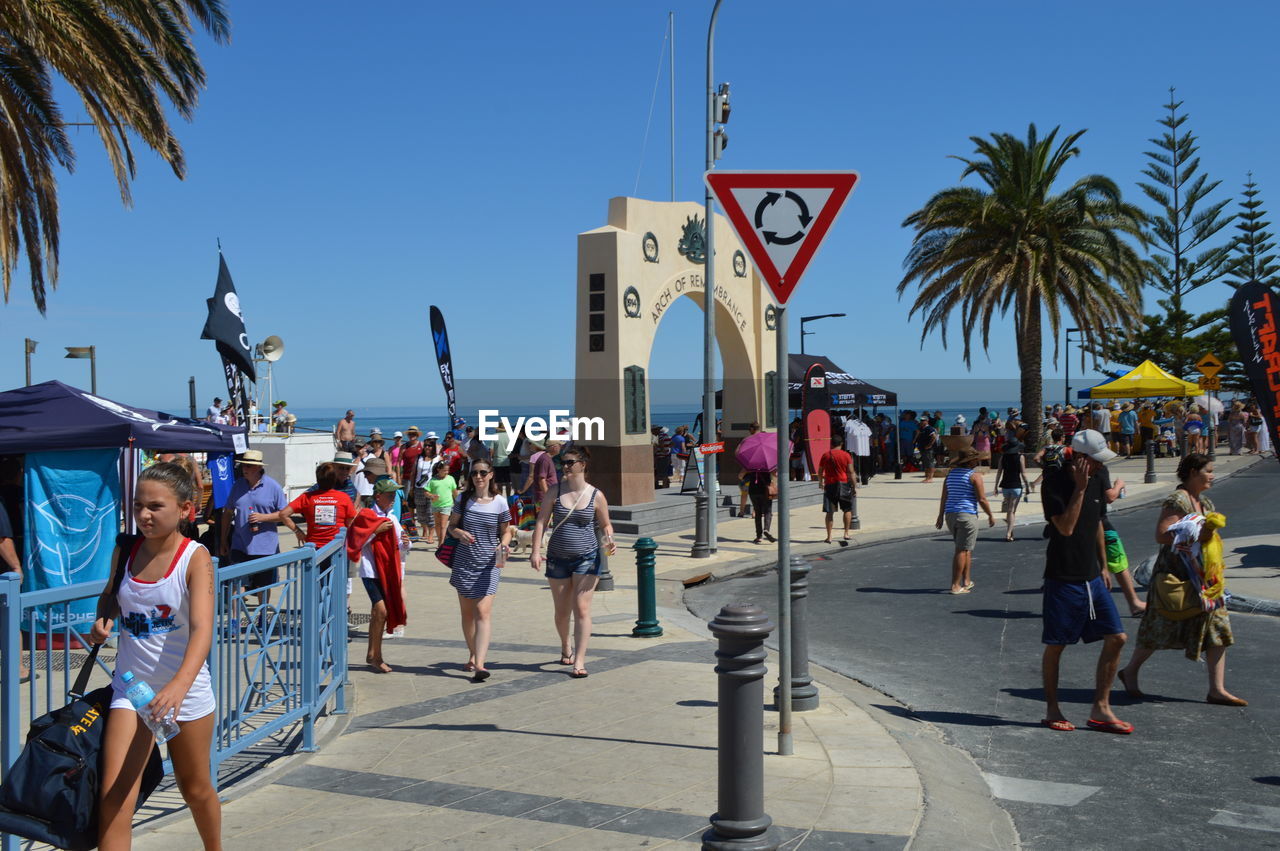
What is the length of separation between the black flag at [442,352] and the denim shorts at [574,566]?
14.4 metres

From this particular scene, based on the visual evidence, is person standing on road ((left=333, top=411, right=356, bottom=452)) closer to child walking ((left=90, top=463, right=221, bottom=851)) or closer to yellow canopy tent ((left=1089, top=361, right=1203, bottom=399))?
yellow canopy tent ((left=1089, top=361, right=1203, bottom=399))

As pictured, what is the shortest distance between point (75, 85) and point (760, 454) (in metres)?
10.4

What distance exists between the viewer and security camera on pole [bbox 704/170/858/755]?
5.80 m

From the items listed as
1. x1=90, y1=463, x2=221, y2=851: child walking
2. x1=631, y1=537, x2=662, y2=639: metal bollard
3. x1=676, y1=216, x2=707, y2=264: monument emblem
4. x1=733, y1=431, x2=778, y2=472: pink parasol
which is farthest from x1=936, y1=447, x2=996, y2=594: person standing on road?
x1=676, y1=216, x2=707, y2=264: monument emblem

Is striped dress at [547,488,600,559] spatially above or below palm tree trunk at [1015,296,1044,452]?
below

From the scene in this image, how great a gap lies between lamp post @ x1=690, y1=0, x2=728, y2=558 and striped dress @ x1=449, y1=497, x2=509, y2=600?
24.2 feet

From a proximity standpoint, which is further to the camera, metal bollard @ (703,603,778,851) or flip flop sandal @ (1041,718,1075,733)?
flip flop sandal @ (1041,718,1075,733)

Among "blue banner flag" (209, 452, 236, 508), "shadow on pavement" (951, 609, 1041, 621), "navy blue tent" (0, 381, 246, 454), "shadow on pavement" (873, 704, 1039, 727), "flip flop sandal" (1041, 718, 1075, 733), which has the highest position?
"navy blue tent" (0, 381, 246, 454)

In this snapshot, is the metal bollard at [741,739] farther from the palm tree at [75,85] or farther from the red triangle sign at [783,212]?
the palm tree at [75,85]

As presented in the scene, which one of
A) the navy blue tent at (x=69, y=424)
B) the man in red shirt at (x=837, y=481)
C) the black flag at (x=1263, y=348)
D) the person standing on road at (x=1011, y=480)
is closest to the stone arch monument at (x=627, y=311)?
the man in red shirt at (x=837, y=481)

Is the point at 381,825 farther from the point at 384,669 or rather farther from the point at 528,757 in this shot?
the point at 384,669

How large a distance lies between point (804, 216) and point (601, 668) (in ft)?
13.9

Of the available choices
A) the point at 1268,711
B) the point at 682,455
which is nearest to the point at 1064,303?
the point at 682,455

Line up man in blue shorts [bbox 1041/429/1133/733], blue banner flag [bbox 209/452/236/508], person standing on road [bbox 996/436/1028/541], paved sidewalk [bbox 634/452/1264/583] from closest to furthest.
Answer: man in blue shorts [bbox 1041/429/1133/733] → blue banner flag [bbox 209/452/236/508] → paved sidewalk [bbox 634/452/1264/583] → person standing on road [bbox 996/436/1028/541]
